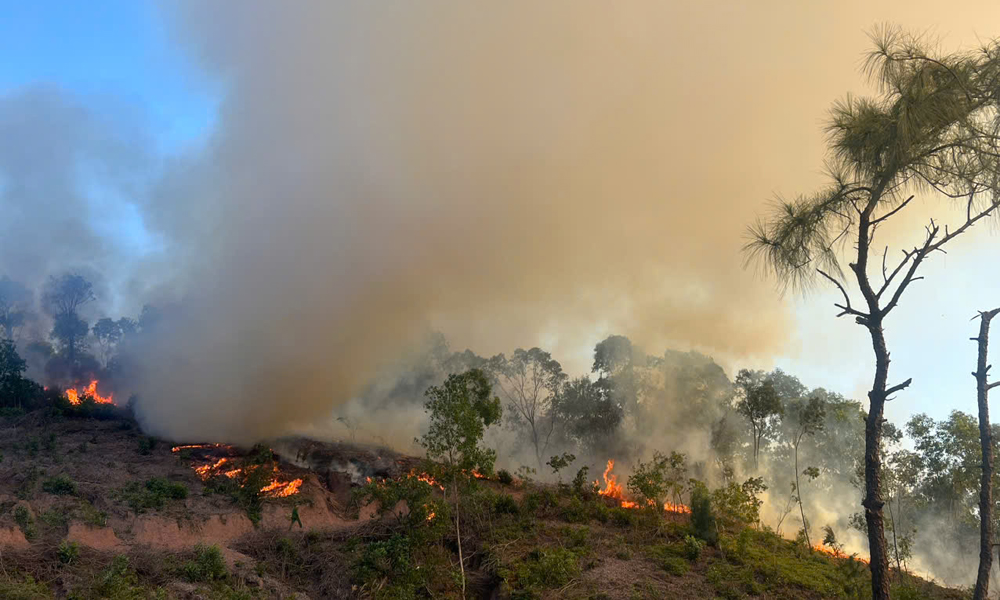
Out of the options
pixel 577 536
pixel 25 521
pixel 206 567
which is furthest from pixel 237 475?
pixel 577 536

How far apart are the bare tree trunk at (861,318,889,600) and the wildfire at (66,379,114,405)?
150ft

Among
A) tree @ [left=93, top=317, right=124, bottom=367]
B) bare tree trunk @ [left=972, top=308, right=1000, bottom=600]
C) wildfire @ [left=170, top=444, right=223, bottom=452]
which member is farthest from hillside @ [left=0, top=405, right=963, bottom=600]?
tree @ [left=93, top=317, right=124, bottom=367]

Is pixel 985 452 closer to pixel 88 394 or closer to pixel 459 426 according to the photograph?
pixel 459 426

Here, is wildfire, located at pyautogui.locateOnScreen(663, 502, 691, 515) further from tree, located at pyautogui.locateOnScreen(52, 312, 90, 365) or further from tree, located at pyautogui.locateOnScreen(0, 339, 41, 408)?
tree, located at pyautogui.locateOnScreen(52, 312, 90, 365)

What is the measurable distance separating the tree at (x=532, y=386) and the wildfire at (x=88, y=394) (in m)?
29.2

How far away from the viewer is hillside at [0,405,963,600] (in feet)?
51.7

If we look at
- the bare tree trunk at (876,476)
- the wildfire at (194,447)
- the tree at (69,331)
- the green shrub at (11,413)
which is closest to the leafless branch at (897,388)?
the bare tree trunk at (876,476)

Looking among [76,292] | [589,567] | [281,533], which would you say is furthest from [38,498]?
[76,292]

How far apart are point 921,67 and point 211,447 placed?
32932 mm

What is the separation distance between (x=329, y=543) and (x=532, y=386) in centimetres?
2964

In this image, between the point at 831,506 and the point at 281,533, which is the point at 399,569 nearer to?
the point at 281,533

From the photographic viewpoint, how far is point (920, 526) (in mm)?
32531

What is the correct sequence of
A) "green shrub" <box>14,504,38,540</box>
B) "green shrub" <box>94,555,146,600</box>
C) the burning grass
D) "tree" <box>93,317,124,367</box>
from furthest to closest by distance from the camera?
"tree" <box>93,317,124,367</box> → the burning grass → "green shrub" <box>14,504,38,540</box> → "green shrub" <box>94,555,146,600</box>

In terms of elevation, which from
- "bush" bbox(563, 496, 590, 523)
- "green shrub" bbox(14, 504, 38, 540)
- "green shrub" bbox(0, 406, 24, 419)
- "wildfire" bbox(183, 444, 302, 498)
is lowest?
"green shrub" bbox(14, 504, 38, 540)
